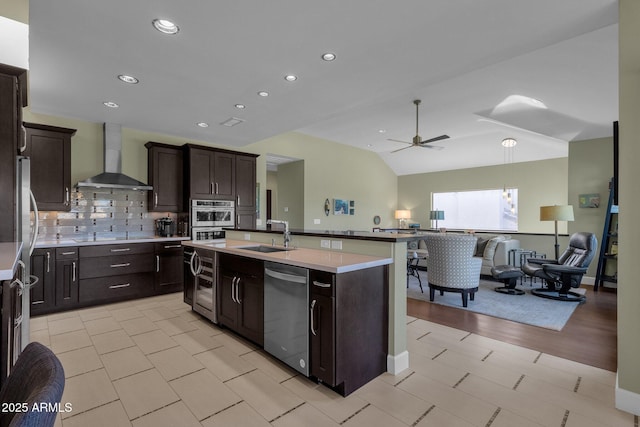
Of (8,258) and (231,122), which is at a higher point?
(231,122)

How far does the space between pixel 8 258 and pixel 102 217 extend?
3777 mm

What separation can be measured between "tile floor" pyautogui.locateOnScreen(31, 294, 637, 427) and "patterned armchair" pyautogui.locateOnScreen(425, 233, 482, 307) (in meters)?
1.11

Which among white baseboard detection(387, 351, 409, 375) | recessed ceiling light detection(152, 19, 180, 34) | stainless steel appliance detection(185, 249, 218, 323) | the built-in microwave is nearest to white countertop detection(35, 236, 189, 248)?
the built-in microwave

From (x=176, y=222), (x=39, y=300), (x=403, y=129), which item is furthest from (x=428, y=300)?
(x=39, y=300)

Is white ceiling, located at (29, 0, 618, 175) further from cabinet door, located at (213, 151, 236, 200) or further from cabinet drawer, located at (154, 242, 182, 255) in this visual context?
cabinet drawer, located at (154, 242, 182, 255)

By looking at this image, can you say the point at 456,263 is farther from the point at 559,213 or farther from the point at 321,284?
the point at 321,284

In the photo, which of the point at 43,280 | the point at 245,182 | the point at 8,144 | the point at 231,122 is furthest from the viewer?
the point at 245,182

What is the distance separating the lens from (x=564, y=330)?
3.37 m

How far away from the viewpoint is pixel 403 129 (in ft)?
21.7

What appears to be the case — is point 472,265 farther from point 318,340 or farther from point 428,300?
point 318,340

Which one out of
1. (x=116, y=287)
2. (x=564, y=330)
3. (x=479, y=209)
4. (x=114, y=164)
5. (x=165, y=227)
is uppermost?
(x=114, y=164)

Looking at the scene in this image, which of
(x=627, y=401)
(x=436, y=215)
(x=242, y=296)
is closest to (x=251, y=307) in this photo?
(x=242, y=296)

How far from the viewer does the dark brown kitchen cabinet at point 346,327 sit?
6.82 feet

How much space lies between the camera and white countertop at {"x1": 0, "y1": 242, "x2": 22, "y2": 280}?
120 centimetres
